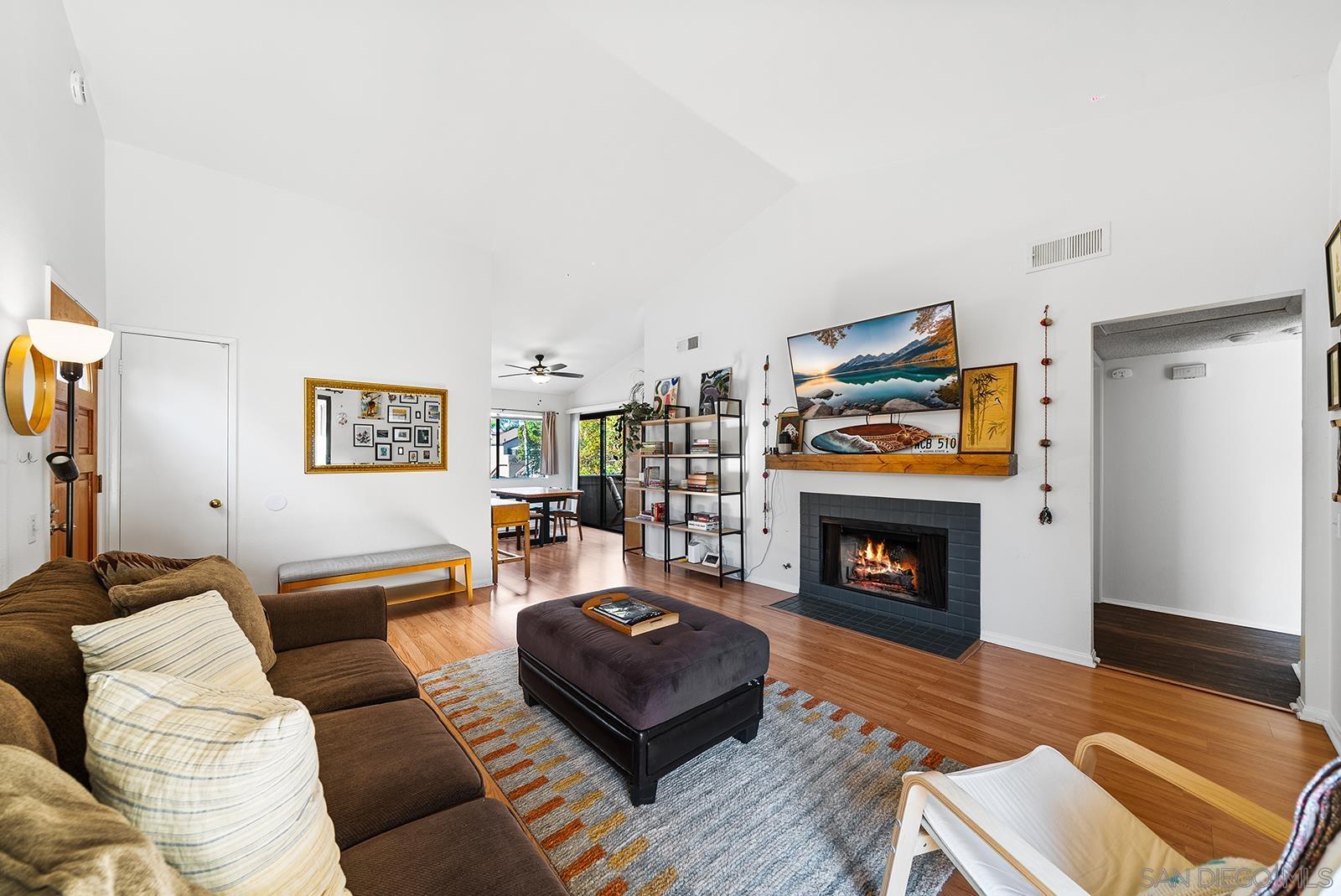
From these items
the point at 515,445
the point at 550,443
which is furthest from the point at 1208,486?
the point at 515,445

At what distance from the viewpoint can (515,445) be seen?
915cm

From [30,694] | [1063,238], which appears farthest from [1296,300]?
[30,694]

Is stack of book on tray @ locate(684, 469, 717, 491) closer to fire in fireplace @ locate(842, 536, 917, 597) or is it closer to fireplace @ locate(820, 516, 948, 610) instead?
fireplace @ locate(820, 516, 948, 610)

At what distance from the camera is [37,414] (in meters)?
2.08

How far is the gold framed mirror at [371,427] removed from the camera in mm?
3990

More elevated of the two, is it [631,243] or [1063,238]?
[631,243]

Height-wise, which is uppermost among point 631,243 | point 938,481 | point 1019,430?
point 631,243

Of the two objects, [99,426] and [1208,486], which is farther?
[1208,486]

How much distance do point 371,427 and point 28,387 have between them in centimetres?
221

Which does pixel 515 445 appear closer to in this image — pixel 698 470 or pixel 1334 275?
pixel 698 470

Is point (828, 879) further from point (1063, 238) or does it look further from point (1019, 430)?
point (1063, 238)

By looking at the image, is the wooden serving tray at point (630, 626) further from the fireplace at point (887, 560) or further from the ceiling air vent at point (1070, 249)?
the ceiling air vent at point (1070, 249)

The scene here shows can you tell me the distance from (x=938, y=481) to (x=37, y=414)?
477 centimetres

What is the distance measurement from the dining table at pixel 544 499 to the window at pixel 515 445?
1.68 m
